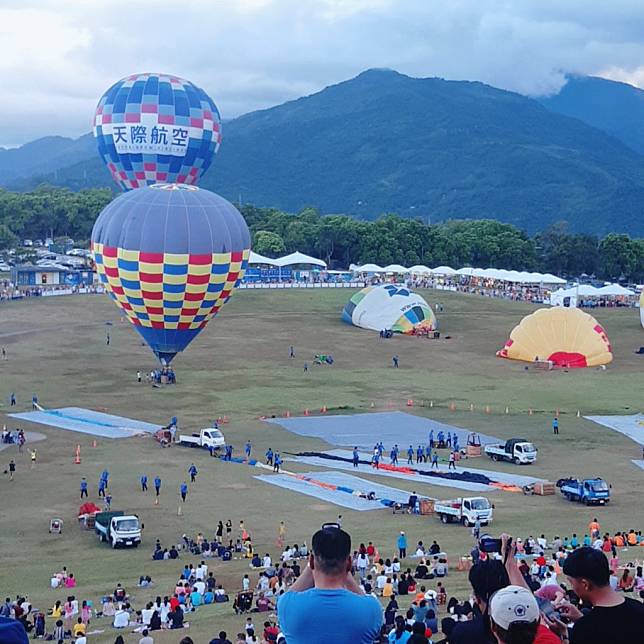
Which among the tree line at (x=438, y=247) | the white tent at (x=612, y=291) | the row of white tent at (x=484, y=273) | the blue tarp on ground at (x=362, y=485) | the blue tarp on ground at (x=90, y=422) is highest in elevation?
the tree line at (x=438, y=247)

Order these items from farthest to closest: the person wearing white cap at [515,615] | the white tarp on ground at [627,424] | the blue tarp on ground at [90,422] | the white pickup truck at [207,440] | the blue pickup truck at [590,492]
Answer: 1. the white tarp on ground at [627,424]
2. the blue tarp on ground at [90,422]
3. the white pickup truck at [207,440]
4. the blue pickup truck at [590,492]
5. the person wearing white cap at [515,615]

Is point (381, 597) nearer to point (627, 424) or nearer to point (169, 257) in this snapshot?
point (627, 424)

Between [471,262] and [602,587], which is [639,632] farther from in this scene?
[471,262]

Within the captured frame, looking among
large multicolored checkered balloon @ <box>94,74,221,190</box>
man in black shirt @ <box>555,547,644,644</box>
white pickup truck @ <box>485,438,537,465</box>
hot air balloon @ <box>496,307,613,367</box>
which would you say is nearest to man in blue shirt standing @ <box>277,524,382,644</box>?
man in black shirt @ <box>555,547,644,644</box>

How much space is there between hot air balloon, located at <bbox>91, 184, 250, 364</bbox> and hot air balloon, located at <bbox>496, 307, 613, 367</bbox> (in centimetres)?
1619

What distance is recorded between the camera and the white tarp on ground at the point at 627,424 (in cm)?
3750

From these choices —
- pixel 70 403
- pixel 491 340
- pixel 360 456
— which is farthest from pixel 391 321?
pixel 360 456

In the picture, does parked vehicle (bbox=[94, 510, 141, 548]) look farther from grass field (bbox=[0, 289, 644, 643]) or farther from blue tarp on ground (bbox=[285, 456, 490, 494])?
blue tarp on ground (bbox=[285, 456, 490, 494])

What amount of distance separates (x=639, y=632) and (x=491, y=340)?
190ft

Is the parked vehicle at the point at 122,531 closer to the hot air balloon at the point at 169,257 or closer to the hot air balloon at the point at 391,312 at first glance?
the hot air balloon at the point at 169,257

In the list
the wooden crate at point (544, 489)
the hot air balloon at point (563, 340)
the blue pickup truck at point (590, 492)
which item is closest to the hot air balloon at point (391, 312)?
the hot air balloon at point (563, 340)

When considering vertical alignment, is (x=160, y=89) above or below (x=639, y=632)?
above

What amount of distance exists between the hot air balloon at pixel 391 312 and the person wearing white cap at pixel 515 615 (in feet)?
191

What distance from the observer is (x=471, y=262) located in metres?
117
